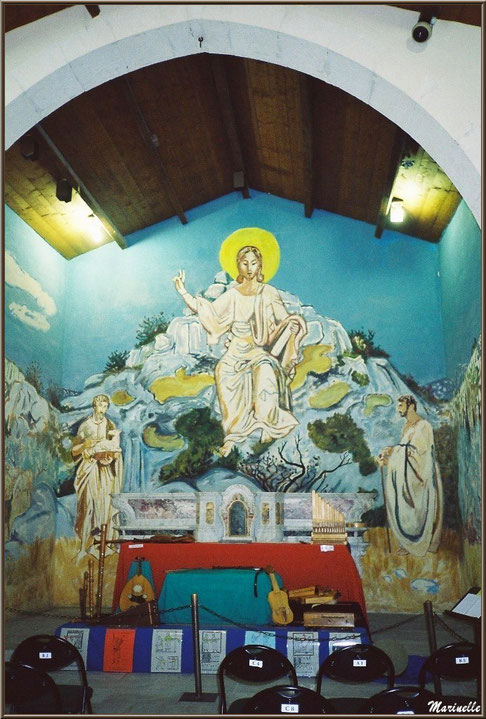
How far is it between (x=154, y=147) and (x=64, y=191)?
1408 millimetres

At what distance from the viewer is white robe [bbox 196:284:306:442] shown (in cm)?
1057

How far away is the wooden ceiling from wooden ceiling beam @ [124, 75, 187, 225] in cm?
2

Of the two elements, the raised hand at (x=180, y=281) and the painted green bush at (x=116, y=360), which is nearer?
the painted green bush at (x=116, y=360)

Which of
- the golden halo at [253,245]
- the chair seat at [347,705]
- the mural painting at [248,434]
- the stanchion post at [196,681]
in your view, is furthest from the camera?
the golden halo at [253,245]

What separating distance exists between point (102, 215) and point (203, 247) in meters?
1.82

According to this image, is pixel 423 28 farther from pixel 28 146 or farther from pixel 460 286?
pixel 460 286

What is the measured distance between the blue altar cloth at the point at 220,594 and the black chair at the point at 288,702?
4.05 metres

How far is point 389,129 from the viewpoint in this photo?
8227 millimetres

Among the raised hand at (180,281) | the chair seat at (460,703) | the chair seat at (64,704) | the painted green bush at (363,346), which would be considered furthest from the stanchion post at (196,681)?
the raised hand at (180,281)

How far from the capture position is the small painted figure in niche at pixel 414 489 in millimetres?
9820

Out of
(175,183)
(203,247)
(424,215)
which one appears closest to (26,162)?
(175,183)

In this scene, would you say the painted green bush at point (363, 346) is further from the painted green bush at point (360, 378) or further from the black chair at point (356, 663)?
the black chair at point (356, 663)

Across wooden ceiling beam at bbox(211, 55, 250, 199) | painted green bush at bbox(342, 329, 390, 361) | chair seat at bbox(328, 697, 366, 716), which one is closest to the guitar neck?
chair seat at bbox(328, 697, 366, 716)

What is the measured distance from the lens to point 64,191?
30.7 ft
